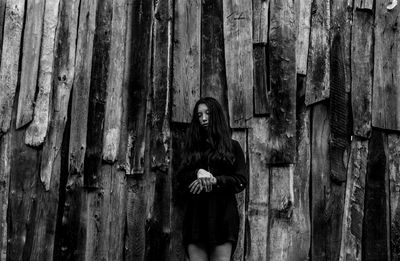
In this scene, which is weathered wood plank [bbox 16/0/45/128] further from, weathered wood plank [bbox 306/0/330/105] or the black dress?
weathered wood plank [bbox 306/0/330/105]

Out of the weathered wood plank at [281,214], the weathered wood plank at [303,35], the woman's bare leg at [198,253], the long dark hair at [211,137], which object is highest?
the weathered wood plank at [303,35]

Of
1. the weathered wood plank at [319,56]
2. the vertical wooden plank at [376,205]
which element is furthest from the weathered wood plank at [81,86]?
the vertical wooden plank at [376,205]

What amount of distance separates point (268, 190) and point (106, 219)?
61.7 inches

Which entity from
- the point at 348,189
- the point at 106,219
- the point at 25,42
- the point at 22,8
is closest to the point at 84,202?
the point at 106,219

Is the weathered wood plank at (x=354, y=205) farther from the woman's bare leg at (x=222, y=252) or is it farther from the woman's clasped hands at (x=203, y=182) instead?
the woman's clasped hands at (x=203, y=182)

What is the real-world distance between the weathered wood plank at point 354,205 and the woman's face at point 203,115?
136 centimetres

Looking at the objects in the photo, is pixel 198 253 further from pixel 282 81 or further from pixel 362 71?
pixel 362 71

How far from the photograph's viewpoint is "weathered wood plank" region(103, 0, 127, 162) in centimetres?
538

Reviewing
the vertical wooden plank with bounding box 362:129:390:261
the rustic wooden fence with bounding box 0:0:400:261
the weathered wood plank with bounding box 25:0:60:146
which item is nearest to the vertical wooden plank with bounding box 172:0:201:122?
the rustic wooden fence with bounding box 0:0:400:261

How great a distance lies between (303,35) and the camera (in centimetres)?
520

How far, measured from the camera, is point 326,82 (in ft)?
16.8

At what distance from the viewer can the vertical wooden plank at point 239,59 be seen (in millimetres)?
5203

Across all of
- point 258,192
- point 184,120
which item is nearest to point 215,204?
point 258,192

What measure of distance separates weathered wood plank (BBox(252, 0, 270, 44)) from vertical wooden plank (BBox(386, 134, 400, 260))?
1.47m
